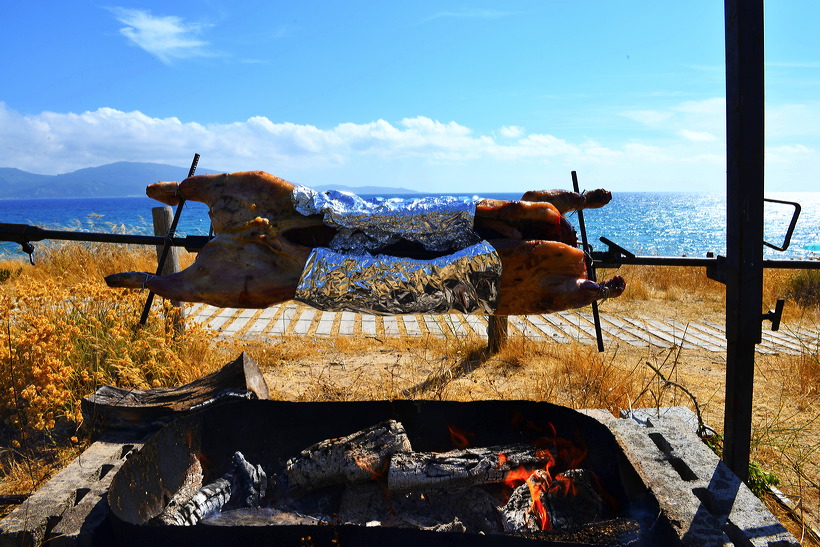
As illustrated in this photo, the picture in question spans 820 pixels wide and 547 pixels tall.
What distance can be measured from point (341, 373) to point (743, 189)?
12.3 ft

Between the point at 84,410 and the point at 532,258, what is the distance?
277cm

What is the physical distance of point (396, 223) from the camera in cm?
245

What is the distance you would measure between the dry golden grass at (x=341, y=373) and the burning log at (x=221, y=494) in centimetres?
102

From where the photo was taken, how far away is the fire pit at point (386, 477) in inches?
73.5

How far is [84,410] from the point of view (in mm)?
3146

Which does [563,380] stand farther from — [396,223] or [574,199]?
[396,223]

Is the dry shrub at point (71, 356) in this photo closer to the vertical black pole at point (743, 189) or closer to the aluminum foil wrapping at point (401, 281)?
the aluminum foil wrapping at point (401, 281)

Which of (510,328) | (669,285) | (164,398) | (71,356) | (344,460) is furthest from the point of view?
(669,285)

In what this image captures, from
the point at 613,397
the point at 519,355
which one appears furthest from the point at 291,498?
the point at 519,355

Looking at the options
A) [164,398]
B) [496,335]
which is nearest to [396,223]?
[164,398]

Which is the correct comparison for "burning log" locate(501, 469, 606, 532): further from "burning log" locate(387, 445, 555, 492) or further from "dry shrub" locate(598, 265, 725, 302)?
"dry shrub" locate(598, 265, 725, 302)

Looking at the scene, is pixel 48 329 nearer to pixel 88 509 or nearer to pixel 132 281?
pixel 132 281

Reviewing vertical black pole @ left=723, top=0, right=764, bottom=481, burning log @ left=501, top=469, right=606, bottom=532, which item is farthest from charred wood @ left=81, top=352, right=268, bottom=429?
vertical black pole @ left=723, top=0, right=764, bottom=481

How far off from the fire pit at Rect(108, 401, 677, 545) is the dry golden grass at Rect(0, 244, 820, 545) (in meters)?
0.80
